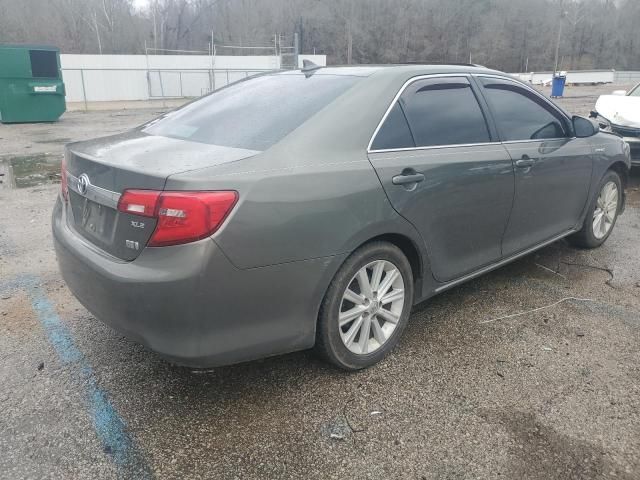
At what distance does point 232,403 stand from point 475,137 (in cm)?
220

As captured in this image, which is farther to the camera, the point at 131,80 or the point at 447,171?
the point at 131,80

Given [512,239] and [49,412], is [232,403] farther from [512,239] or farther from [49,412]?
[512,239]

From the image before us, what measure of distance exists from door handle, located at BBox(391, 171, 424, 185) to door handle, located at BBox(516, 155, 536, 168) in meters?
1.04

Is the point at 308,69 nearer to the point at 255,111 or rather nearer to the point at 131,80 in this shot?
the point at 255,111

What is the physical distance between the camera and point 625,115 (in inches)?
311

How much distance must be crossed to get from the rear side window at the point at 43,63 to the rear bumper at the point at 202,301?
54.3 feet

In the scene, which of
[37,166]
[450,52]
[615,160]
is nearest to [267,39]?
[450,52]

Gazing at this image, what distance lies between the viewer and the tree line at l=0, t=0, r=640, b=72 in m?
85.6

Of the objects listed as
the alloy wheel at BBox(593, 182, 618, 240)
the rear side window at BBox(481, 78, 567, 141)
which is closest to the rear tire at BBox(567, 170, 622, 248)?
the alloy wheel at BBox(593, 182, 618, 240)

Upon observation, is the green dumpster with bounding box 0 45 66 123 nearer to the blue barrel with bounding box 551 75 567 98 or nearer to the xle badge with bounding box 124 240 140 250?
the xle badge with bounding box 124 240 140 250

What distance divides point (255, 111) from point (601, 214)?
A: 3569 mm

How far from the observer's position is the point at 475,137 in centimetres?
346

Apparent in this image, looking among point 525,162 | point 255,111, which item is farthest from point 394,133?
point 525,162

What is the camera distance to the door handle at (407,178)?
285cm
